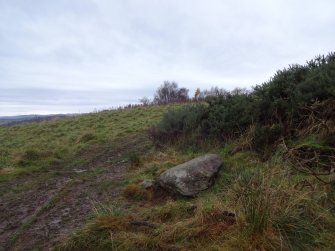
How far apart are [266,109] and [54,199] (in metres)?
4.21

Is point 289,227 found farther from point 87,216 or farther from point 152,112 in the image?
point 152,112

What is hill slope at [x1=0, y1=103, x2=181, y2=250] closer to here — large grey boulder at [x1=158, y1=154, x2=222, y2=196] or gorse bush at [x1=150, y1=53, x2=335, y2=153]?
large grey boulder at [x1=158, y1=154, x2=222, y2=196]

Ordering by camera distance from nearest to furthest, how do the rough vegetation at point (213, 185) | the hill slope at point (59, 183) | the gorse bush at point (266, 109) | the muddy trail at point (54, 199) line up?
1. the rough vegetation at point (213, 185)
2. the muddy trail at point (54, 199)
3. the hill slope at point (59, 183)
4. the gorse bush at point (266, 109)

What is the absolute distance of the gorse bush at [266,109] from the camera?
6567mm

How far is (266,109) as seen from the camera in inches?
287

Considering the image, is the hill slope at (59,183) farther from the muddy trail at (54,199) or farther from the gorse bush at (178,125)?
the gorse bush at (178,125)

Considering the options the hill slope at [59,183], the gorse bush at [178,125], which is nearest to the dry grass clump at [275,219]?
the hill slope at [59,183]

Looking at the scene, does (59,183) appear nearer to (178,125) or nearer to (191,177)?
(178,125)

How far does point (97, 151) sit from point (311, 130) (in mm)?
6987

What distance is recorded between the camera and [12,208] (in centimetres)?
617

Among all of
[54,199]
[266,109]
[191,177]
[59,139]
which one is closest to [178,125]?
[266,109]

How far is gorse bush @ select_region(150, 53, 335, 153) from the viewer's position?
657 centimetres

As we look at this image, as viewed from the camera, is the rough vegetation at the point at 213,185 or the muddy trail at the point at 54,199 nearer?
the rough vegetation at the point at 213,185

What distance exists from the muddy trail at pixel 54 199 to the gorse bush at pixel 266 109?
1.92 metres
